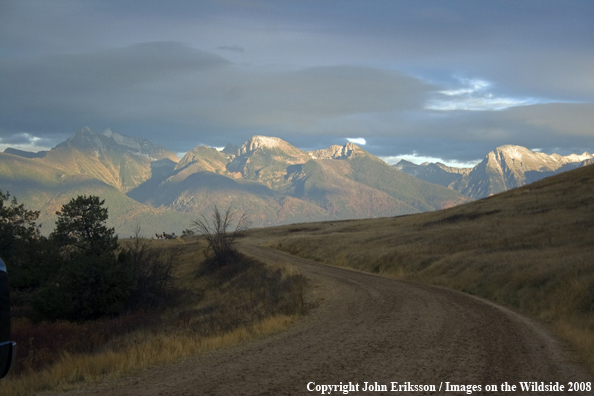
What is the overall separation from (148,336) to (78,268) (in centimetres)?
1780

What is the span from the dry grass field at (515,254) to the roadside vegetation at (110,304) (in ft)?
27.5

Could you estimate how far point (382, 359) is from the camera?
32.4 ft

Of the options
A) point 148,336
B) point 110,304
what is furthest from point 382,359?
point 110,304

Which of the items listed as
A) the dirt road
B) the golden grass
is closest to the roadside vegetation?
the golden grass

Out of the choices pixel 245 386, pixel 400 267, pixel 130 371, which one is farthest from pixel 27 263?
pixel 245 386

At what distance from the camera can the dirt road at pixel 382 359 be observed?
27.2 ft

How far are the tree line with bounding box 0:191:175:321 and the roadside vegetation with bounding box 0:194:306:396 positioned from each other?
0.08 metres

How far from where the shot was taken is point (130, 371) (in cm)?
969

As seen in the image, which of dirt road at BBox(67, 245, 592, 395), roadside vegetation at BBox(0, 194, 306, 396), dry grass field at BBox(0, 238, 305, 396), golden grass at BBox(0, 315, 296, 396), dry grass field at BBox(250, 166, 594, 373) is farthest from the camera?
dry grass field at BBox(250, 166, 594, 373)

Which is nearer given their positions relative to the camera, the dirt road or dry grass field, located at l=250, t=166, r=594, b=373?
the dirt road

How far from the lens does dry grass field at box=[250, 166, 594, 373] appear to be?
55.1ft

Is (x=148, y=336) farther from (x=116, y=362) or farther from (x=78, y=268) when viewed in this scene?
(x=78, y=268)

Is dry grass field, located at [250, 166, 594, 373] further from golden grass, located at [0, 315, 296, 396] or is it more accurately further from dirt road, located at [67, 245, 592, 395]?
golden grass, located at [0, 315, 296, 396]

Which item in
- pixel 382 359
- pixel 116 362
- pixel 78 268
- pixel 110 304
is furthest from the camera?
pixel 110 304
